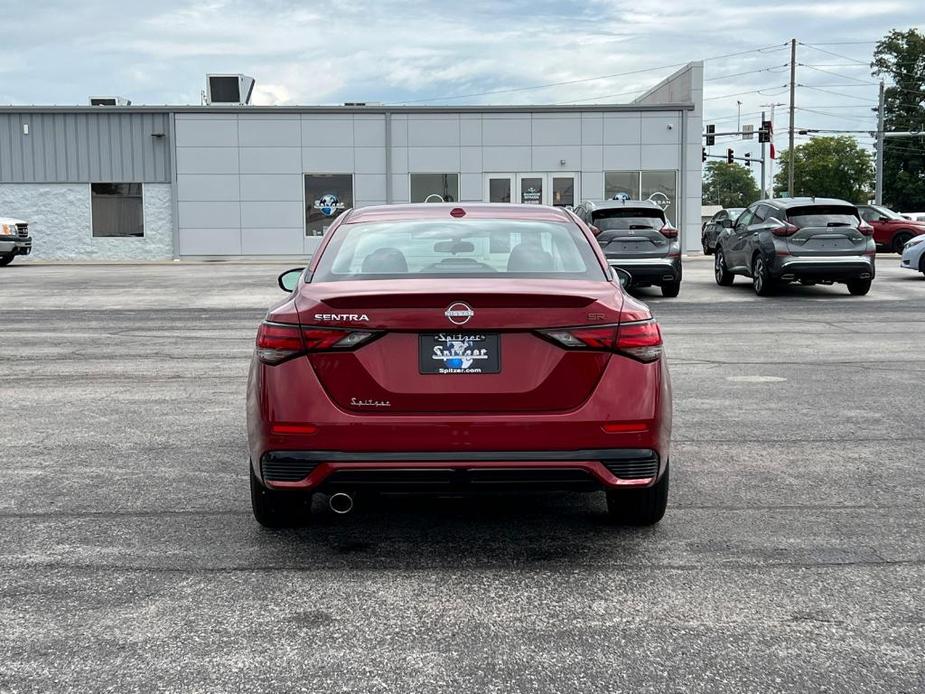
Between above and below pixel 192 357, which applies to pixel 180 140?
above

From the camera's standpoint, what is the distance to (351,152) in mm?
36188

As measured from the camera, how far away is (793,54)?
66.1 metres

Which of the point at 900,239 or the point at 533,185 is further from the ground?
the point at 533,185

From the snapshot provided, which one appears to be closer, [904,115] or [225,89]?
[225,89]

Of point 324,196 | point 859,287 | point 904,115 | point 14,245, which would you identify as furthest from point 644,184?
point 904,115

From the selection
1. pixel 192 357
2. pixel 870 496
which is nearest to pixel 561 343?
pixel 870 496

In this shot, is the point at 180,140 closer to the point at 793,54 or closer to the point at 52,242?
the point at 52,242

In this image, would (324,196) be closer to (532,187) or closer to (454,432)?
(532,187)

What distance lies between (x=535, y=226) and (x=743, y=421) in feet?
10.4

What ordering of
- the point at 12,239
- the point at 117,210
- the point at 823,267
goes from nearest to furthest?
the point at 823,267, the point at 12,239, the point at 117,210

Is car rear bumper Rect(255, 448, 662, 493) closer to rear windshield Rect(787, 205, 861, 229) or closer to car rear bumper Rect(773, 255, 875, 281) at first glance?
car rear bumper Rect(773, 255, 875, 281)

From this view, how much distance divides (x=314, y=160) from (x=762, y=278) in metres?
20.2

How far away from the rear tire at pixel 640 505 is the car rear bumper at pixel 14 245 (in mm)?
28350

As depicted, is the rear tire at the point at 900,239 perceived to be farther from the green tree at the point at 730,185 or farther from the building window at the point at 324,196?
the green tree at the point at 730,185
